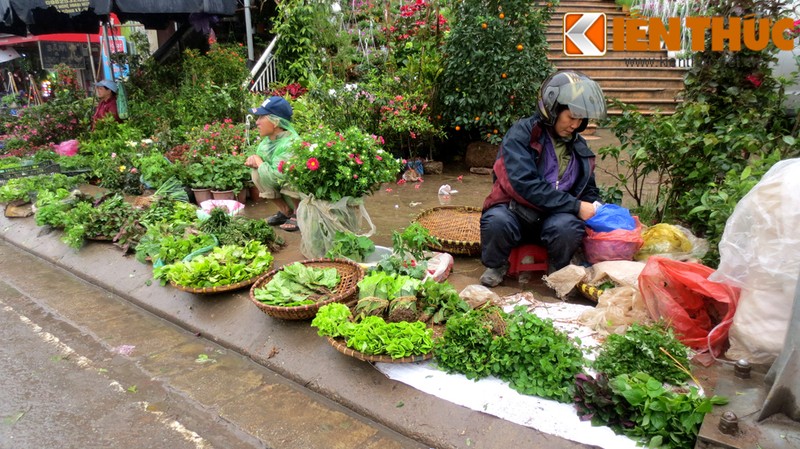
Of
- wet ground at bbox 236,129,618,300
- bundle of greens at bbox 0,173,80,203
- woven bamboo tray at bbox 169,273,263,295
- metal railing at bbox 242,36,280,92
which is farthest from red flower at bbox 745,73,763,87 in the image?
metal railing at bbox 242,36,280,92

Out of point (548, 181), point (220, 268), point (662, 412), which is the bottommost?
point (662, 412)

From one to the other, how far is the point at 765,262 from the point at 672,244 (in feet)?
4.15

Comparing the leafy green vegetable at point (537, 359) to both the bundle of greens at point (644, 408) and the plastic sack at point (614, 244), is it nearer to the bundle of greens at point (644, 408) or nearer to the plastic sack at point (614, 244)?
the bundle of greens at point (644, 408)

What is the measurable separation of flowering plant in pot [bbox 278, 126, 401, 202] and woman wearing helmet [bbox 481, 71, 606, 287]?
3.13 feet

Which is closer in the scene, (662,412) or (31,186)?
(662,412)

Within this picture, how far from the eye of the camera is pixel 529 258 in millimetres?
4098

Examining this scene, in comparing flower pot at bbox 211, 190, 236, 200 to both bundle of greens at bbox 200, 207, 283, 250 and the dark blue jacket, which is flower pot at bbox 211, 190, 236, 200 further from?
the dark blue jacket

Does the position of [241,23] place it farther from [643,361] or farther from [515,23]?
Answer: [643,361]

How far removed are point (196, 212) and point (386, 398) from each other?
3.52 m

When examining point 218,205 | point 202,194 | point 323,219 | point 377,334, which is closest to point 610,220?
point 377,334

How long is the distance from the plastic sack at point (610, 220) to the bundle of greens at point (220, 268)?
2508 millimetres

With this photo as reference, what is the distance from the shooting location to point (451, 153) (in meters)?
8.68

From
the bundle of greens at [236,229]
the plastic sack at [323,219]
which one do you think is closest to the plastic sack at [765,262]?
the plastic sack at [323,219]

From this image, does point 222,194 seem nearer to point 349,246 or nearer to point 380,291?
point 349,246
